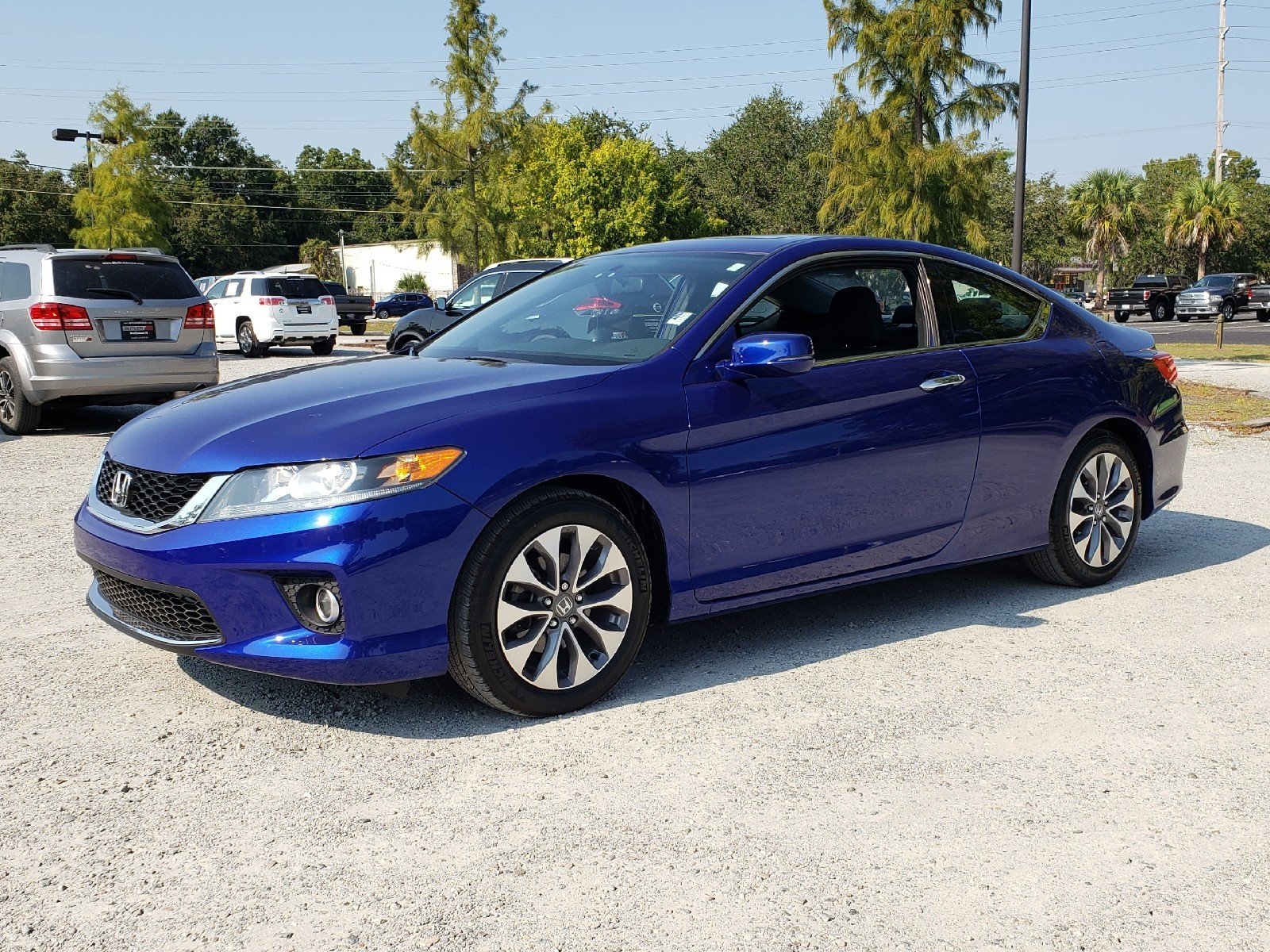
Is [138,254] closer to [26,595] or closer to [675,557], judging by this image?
[26,595]

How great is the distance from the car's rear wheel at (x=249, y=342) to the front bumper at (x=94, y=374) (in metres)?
14.5

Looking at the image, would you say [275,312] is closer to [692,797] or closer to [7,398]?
[7,398]

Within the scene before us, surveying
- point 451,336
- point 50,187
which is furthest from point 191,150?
point 451,336

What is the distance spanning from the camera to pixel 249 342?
26.1 m

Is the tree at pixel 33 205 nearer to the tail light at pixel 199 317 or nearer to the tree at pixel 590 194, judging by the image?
the tree at pixel 590 194

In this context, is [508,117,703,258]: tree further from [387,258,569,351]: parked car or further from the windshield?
the windshield

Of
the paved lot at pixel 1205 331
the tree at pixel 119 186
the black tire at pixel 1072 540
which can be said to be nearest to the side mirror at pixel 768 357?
the black tire at pixel 1072 540

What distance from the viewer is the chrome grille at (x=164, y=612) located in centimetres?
390

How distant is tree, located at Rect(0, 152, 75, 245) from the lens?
7969 centimetres

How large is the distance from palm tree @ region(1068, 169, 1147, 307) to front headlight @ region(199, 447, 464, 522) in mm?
65577

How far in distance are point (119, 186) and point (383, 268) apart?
154 ft

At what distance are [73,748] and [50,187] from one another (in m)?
92.0

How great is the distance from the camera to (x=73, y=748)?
12.7 ft

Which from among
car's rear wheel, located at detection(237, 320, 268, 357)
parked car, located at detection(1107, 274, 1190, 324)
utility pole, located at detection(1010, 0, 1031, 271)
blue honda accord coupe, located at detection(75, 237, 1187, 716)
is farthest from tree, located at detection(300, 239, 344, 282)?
blue honda accord coupe, located at detection(75, 237, 1187, 716)
